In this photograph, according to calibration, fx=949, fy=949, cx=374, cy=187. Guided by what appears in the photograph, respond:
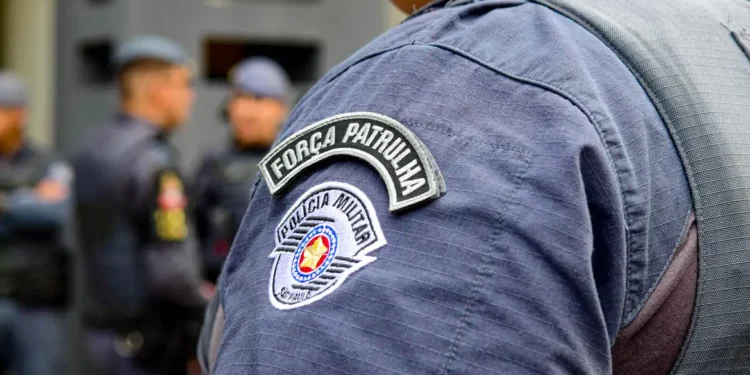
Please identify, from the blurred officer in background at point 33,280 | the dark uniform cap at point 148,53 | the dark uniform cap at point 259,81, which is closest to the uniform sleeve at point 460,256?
the dark uniform cap at point 148,53

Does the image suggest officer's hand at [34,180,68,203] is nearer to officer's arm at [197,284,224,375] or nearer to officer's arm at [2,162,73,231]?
officer's arm at [2,162,73,231]

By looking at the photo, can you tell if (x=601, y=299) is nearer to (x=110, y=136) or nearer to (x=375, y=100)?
(x=375, y=100)

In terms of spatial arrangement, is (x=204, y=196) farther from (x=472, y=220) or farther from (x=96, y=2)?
(x=472, y=220)

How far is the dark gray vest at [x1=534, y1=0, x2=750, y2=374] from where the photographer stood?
26.1 inches

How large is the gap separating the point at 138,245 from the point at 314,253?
110 inches

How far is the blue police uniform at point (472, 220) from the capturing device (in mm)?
562

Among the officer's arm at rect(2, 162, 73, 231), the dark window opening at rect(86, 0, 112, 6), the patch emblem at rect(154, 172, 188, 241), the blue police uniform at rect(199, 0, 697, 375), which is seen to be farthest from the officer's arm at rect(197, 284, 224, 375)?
the dark window opening at rect(86, 0, 112, 6)

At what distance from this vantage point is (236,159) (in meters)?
4.41

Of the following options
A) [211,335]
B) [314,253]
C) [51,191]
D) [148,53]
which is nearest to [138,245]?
[148,53]

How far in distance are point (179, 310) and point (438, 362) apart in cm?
293

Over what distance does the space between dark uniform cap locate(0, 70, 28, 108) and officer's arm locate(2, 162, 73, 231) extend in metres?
0.56

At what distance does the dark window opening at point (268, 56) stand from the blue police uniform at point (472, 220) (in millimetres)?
4506

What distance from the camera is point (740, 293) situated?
2.20ft

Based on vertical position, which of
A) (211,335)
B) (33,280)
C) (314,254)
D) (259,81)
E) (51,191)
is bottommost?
(33,280)
